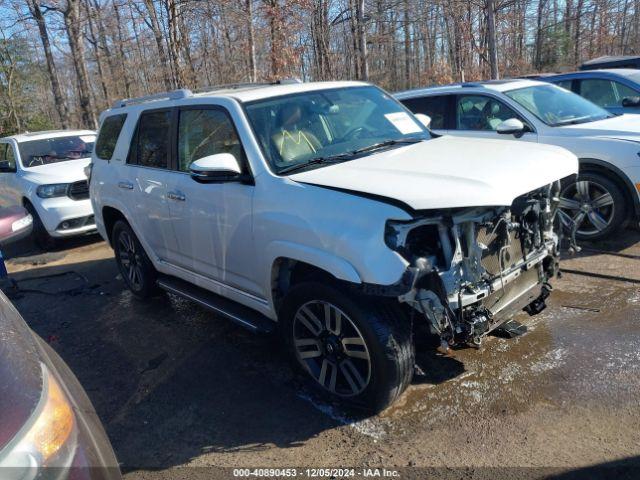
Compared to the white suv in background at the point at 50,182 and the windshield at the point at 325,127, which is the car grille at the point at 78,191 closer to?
the white suv in background at the point at 50,182

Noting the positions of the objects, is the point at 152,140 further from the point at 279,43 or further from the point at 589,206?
the point at 279,43

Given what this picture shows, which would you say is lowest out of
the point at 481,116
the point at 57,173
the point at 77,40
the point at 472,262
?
the point at 472,262

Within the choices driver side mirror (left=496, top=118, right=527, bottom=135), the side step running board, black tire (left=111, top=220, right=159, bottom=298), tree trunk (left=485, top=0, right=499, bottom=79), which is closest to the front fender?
the side step running board

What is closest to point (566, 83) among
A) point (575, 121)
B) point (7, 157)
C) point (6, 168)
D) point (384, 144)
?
point (575, 121)

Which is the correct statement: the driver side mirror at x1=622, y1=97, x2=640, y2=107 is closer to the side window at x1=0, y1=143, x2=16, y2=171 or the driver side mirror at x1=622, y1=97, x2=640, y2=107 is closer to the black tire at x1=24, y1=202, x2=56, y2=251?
the black tire at x1=24, y1=202, x2=56, y2=251

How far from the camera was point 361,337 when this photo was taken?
3055 millimetres

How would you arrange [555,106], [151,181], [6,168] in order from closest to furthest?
[151,181] → [555,106] → [6,168]

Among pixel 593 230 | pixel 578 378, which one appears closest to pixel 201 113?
pixel 578 378

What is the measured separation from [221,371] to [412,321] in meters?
1.70

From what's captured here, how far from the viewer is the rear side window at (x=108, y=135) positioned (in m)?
5.45

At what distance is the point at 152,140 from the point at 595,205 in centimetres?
479

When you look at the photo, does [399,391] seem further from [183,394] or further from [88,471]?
[88,471]

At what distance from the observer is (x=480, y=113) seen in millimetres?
6844

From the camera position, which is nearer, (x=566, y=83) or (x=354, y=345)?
(x=354, y=345)
